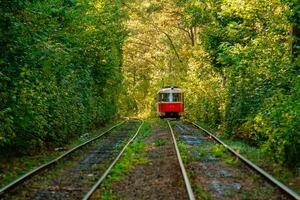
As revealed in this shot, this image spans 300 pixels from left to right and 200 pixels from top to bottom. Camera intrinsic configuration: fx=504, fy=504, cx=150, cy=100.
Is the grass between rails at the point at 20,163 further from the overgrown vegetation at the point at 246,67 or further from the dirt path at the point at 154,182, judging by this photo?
the overgrown vegetation at the point at 246,67

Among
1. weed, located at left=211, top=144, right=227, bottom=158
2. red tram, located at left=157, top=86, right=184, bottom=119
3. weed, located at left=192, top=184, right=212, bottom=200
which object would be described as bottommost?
weed, located at left=192, top=184, right=212, bottom=200

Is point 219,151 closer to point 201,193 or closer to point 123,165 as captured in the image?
point 123,165

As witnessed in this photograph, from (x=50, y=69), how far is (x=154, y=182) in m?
7.89

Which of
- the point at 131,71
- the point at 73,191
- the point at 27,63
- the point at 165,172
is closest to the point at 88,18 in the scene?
the point at 27,63

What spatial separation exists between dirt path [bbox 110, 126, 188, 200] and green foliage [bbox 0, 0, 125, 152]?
10.6 feet

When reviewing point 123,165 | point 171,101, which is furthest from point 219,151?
point 171,101

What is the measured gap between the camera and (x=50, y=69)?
687 inches

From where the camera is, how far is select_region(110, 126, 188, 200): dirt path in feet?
31.8

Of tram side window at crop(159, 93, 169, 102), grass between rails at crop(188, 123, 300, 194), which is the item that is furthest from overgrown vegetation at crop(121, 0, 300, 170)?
tram side window at crop(159, 93, 169, 102)

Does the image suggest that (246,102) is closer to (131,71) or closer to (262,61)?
(262,61)

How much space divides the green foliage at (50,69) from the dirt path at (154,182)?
323 centimetres

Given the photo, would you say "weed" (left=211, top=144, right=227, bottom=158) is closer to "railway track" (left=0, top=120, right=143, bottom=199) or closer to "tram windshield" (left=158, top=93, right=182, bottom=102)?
"railway track" (left=0, top=120, right=143, bottom=199)

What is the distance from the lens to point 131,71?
7519 cm

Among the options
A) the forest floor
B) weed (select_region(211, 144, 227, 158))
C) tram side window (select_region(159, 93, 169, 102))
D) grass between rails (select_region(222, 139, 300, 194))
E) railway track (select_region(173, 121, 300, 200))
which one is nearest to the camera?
railway track (select_region(173, 121, 300, 200))
